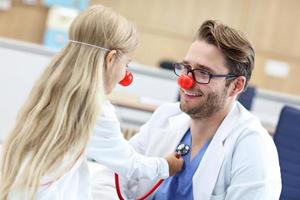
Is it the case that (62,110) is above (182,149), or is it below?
above

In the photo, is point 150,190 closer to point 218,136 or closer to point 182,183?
point 182,183

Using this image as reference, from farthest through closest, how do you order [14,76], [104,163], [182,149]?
[14,76] → [182,149] → [104,163]

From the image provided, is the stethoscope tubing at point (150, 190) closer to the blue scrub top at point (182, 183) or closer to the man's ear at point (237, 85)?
the blue scrub top at point (182, 183)

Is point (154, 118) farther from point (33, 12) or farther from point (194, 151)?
point (33, 12)

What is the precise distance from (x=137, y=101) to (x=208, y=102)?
7.01 feet

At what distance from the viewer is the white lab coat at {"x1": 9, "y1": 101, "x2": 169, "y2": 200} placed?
1284mm

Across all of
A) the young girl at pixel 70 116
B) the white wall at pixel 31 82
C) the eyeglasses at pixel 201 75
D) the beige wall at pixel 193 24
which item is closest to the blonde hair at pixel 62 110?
the young girl at pixel 70 116

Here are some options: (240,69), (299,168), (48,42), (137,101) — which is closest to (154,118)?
(240,69)

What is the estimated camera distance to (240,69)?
1650 millimetres

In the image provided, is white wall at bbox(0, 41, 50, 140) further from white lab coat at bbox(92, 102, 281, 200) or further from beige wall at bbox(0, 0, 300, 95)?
white lab coat at bbox(92, 102, 281, 200)

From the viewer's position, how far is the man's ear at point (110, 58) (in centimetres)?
138

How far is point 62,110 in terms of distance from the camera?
131 centimetres

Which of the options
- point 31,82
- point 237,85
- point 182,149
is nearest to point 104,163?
point 182,149

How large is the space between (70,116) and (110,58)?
199 millimetres
